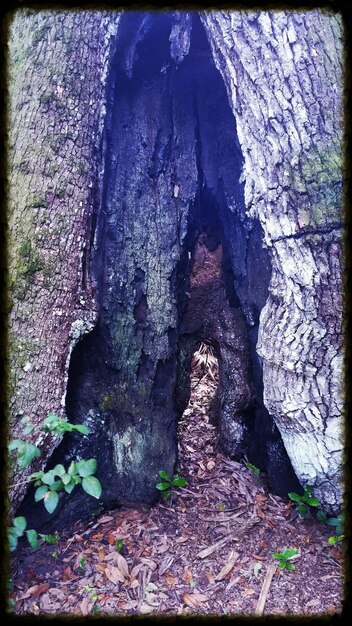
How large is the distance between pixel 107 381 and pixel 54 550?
116 centimetres

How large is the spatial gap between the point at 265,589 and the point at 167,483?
3.23ft

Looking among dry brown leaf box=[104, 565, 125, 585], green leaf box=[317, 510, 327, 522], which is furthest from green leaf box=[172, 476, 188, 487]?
green leaf box=[317, 510, 327, 522]

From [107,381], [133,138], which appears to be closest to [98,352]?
[107,381]

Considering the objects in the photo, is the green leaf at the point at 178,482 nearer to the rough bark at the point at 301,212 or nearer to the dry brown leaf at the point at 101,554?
the dry brown leaf at the point at 101,554

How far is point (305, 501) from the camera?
293cm

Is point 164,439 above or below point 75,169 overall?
below

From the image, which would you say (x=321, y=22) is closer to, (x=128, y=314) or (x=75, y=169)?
(x=75, y=169)

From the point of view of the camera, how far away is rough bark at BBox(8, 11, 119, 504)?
2682mm

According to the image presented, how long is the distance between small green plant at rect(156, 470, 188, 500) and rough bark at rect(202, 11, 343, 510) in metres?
0.86

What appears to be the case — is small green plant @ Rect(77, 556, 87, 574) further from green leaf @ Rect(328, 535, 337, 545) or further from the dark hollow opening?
green leaf @ Rect(328, 535, 337, 545)

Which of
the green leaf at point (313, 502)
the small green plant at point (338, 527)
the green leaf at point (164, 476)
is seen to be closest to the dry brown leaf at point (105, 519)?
the green leaf at point (164, 476)

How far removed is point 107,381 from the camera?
3.24 metres

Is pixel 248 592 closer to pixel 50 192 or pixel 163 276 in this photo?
pixel 163 276

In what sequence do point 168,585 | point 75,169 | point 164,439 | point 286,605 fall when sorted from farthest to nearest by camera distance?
point 164,439, point 75,169, point 168,585, point 286,605
